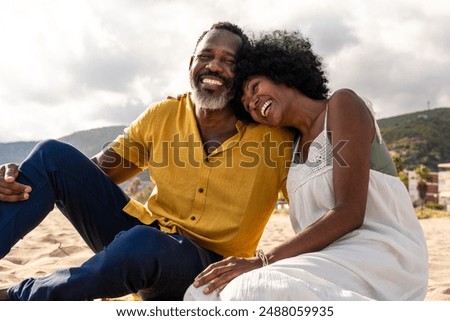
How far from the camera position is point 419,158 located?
264ft

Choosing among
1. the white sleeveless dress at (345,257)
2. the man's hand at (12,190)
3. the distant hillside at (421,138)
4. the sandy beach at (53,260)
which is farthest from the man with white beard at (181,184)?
the distant hillside at (421,138)

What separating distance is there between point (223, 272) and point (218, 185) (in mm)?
892

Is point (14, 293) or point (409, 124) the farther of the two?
point (409, 124)

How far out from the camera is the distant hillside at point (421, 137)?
7906 centimetres

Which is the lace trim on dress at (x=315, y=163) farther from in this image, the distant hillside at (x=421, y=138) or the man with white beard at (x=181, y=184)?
the distant hillside at (x=421, y=138)

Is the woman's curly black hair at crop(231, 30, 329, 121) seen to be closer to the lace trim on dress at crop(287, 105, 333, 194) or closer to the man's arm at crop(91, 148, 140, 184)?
the lace trim on dress at crop(287, 105, 333, 194)

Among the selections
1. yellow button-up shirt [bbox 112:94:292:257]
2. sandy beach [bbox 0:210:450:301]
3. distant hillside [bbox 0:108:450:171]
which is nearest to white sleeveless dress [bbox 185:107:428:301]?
yellow button-up shirt [bbox 112:94:292:257]

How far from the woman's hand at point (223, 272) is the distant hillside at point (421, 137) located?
77.3m

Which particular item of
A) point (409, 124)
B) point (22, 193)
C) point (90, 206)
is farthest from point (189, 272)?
point (409, 124)

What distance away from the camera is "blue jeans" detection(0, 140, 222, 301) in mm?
2859

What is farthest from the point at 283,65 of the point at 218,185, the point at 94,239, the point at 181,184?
the point at 94,239

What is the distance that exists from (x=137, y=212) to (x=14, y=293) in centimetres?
89

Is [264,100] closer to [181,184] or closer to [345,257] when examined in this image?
[181,184]
